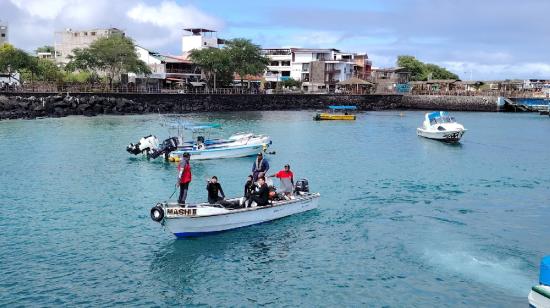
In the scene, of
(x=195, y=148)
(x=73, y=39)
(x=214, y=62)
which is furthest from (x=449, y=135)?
(x=73, y=39)

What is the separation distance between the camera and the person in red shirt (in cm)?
2533

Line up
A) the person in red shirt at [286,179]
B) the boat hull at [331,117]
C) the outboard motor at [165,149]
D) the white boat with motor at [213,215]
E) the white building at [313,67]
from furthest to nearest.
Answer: the white building at [313,67] → the boat hull at [331,117] → the outboard motor at [165,149] → the person in red shirt at [286,179] → the white boat with motor at [213,215]

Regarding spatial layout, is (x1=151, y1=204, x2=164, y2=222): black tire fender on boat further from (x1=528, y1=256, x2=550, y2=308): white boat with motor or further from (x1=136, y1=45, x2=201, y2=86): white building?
(x1=136, y1=45, x2=201, y2=86): white building

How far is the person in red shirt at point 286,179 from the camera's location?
25.3m

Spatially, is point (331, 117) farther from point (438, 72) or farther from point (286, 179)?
point (438, 72)

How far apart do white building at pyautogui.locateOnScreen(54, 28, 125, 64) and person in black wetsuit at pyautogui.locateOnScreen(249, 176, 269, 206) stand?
4178 inches

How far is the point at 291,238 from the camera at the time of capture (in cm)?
2225

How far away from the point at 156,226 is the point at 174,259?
4.08m

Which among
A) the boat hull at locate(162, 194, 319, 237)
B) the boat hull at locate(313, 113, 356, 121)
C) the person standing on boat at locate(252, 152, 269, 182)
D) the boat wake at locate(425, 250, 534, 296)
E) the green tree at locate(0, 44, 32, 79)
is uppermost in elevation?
the green tree at locate(0, 44, 32, 79)

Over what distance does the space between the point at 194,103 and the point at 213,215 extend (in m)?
80.1

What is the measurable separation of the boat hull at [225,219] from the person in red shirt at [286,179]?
0.81 meters

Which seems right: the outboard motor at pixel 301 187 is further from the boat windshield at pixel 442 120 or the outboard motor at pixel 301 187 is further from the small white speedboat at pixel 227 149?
the boat windshield at pixel 442 120

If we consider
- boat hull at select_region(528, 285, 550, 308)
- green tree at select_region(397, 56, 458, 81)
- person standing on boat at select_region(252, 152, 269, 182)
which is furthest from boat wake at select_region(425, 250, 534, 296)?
green tree at select_region(397, 56, 458, 81)

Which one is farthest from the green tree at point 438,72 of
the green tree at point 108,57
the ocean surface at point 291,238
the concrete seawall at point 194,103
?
the ocean surface at point 291,238
